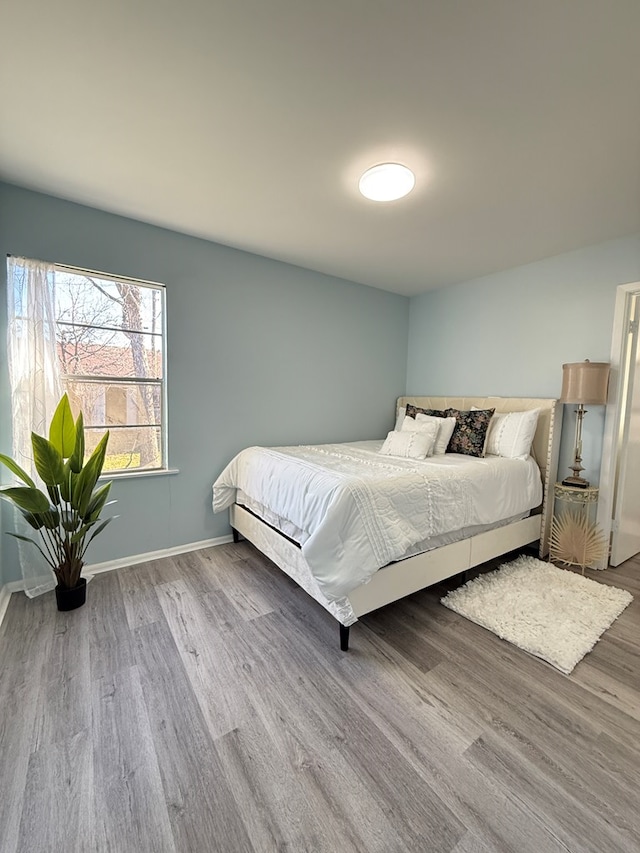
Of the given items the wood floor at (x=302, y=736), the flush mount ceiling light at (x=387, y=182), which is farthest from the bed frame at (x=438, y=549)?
the flush mount ceiling light at (x=387, y=182)

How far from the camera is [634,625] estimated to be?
6.38 ft

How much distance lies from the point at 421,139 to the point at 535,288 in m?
1.98

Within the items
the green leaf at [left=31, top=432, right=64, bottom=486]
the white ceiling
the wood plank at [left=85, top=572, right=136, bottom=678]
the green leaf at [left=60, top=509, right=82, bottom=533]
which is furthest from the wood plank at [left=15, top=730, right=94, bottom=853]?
the white ceiling

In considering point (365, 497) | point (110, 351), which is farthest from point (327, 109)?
point (110, 351)

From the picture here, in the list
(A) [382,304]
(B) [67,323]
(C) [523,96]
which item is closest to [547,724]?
(C) [523,96]

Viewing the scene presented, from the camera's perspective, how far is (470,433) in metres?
2.90

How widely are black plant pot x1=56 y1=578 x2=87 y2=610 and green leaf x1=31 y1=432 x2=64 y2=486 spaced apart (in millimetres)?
632

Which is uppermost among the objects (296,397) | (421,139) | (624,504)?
(421,139)

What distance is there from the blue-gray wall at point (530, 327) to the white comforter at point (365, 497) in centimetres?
78

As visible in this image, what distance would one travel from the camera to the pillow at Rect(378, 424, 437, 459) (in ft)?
8.96

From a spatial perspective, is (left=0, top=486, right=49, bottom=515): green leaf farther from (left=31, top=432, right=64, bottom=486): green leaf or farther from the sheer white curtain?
the sheer white curtain

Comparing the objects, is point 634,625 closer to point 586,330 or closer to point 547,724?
point 547,724

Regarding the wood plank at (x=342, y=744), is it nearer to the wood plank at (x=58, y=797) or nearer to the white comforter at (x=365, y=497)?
the white comforter at (x=365, y=497)

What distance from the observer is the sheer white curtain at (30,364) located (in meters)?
2.03
